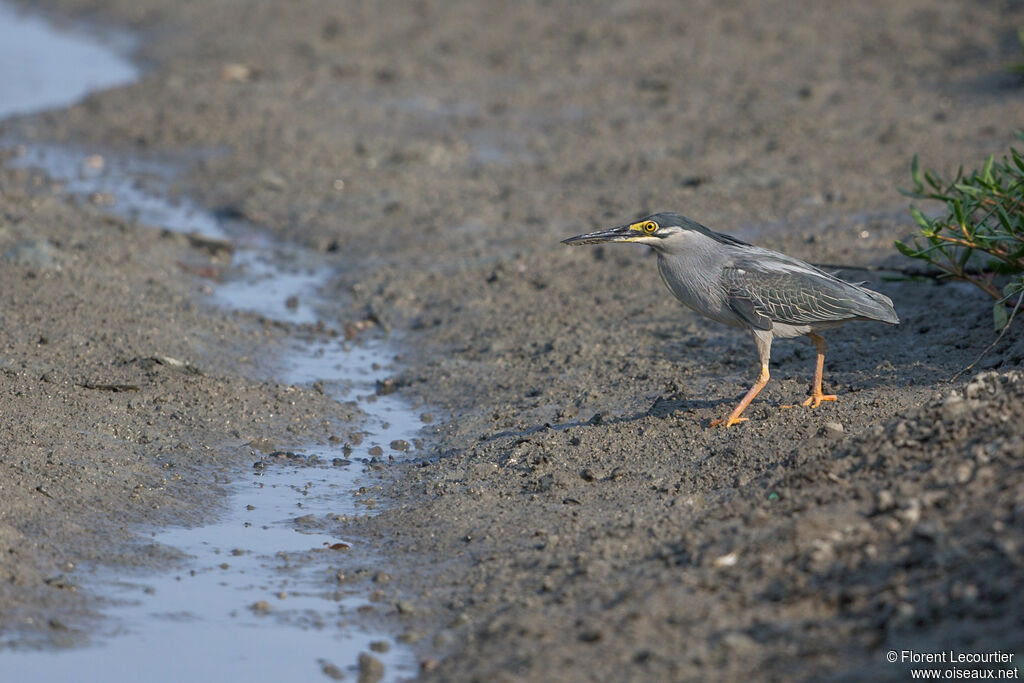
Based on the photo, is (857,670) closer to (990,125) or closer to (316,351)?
(316,351)

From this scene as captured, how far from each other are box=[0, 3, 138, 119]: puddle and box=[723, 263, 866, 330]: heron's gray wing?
10489mm

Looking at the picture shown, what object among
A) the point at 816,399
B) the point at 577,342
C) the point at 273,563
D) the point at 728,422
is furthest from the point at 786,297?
the point at 273,563

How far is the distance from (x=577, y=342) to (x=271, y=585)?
3226mm

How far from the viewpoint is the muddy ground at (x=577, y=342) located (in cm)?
466

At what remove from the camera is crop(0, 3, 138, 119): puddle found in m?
15.1

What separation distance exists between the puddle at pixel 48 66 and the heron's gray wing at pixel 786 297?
34.4 ft

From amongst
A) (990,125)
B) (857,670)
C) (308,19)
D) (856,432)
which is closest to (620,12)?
(308,19)

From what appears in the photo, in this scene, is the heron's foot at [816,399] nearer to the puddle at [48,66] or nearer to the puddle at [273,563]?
the puddle at [273,563]

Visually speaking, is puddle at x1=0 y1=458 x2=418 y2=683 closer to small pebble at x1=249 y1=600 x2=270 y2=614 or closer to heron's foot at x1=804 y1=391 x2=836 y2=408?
small pebble at x1=249 y1=600 x2=270 y2=614

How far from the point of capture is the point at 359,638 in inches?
197

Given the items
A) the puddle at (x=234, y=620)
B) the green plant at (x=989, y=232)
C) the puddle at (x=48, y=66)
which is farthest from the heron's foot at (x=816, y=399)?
the puddle at (x=48, y=66)

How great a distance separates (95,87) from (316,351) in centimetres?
845

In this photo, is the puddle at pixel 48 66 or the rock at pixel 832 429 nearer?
the rock at pixel 832 429

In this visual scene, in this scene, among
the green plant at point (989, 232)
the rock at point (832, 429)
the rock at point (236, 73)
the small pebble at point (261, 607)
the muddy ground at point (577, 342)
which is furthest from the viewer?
the rock at point (236, 73)
